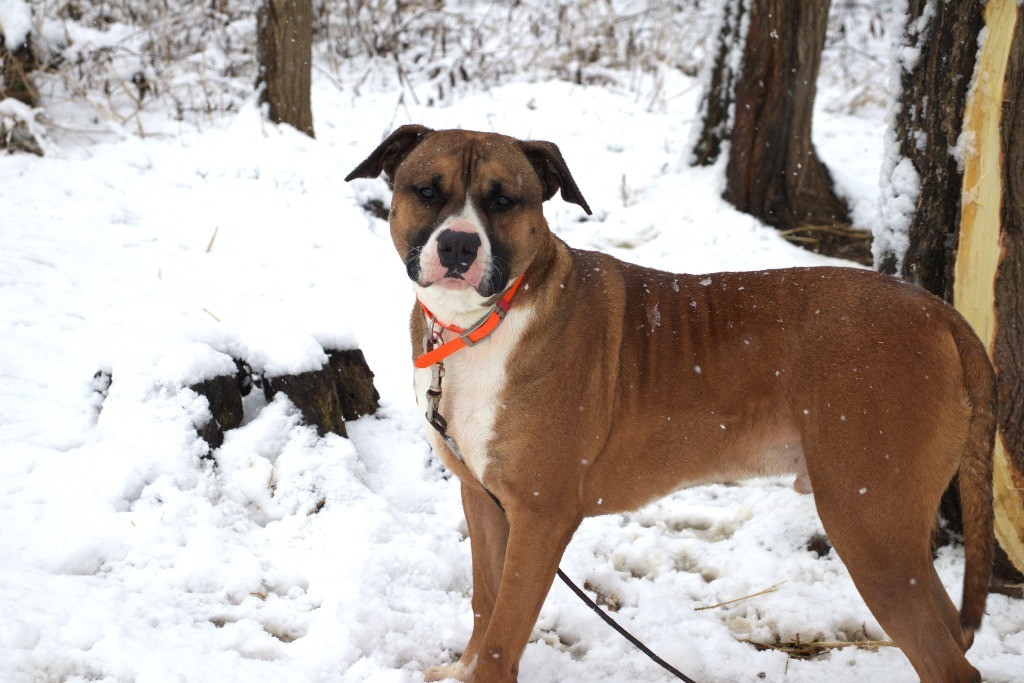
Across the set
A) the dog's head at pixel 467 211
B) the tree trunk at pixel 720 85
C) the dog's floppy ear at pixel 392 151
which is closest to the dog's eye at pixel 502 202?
the dog's head at pixel 467 211

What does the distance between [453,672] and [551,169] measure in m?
1.87

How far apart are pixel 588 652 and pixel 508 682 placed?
0.55 meters

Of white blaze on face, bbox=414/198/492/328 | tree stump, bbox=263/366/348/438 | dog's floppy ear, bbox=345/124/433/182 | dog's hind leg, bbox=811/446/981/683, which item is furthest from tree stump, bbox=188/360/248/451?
dog's hind leg, bbox=811/446/981/683

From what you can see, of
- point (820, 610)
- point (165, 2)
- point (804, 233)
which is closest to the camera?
point (820, 610)

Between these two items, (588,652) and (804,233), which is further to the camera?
(804,233)

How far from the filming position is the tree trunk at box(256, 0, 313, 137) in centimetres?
742

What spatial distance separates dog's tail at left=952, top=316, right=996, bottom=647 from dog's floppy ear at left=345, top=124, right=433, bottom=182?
6.50ft

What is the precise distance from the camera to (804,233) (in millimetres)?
6469

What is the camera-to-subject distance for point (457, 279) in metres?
2.66

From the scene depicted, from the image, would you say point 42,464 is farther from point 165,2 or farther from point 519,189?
point 165,2

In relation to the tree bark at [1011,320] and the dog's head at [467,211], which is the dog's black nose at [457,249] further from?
the tree bark at [1011,320]

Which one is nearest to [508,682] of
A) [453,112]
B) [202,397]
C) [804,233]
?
[202,397]

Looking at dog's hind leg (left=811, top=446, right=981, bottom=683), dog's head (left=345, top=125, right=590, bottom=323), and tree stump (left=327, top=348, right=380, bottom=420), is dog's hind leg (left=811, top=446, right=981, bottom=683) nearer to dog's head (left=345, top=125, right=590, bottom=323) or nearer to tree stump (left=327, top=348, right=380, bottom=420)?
dog's head (left=345, top=125, right=590, bottom=323)

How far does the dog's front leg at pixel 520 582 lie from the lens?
281 centimetres
